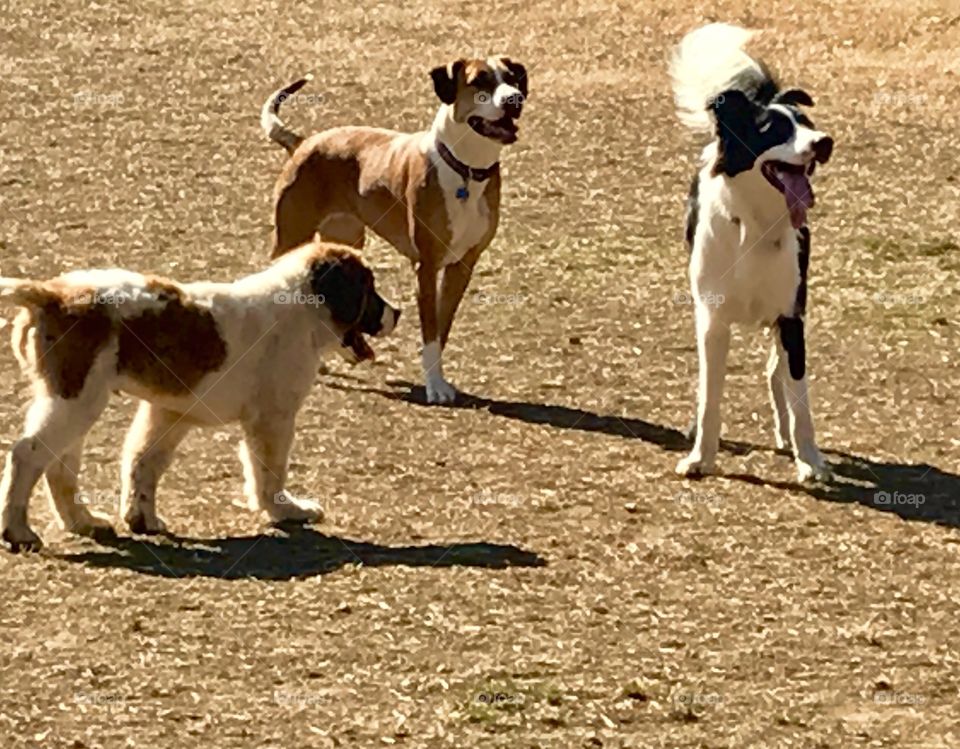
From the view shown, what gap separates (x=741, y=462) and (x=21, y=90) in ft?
29.1

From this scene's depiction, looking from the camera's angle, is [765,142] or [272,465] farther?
[765,142]

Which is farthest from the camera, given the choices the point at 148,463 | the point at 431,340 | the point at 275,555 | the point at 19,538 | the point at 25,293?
the point at 431,340

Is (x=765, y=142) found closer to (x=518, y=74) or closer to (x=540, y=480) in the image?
(x=540, y=480)

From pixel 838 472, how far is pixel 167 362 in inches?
114

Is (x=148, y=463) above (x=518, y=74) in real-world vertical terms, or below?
below

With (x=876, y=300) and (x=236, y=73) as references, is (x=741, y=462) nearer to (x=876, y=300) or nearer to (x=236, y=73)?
(x=876, y=300)

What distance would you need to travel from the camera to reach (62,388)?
873 centimetres

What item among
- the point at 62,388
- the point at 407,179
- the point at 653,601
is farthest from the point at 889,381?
the point at 62,388

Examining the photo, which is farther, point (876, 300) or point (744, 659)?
point (876, 300)

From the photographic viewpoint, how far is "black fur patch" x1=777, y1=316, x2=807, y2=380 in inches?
396

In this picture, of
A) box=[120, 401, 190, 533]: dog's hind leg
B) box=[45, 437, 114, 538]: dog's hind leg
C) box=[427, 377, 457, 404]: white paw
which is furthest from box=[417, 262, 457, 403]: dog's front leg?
box=[45, 437, 114, 538]: dog's hind leg

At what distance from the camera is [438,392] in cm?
1130

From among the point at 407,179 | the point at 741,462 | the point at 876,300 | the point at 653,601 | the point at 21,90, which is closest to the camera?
the point at 653,601

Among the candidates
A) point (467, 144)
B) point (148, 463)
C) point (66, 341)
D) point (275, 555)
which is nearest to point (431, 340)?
point (467, 144)
